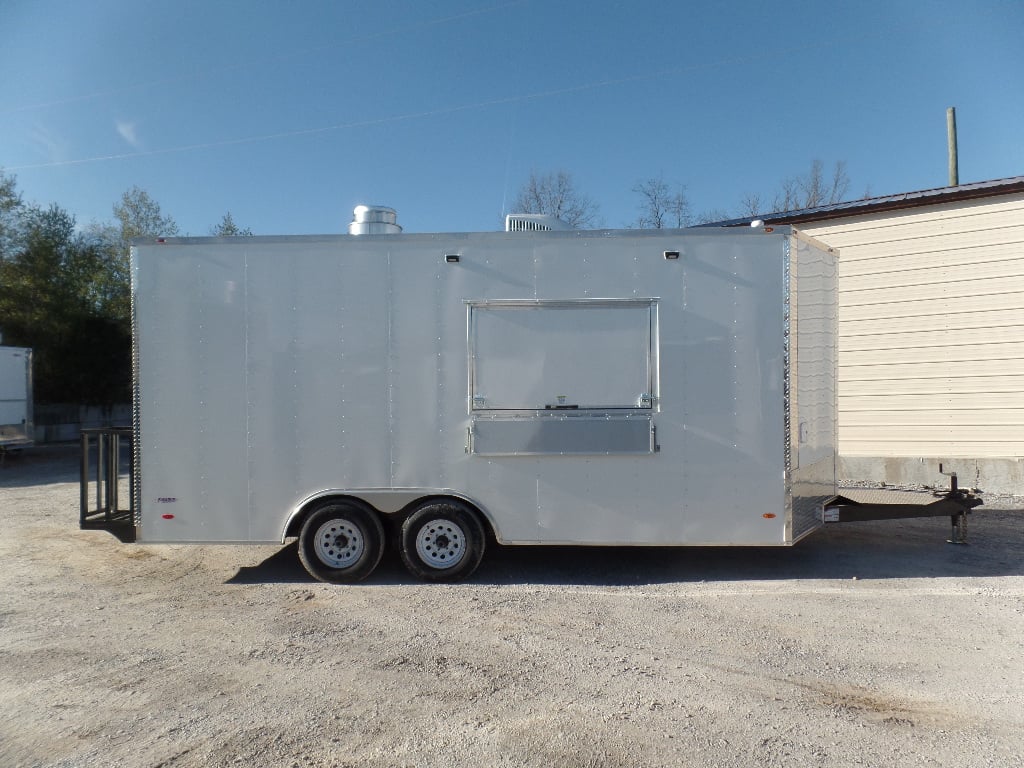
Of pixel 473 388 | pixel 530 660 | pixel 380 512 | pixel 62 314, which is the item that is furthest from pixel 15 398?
pixel 530 660

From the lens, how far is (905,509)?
6.32 meters

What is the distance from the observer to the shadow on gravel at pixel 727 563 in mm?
6074

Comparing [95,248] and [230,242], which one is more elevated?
[95,248]

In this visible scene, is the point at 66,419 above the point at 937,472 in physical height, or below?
above

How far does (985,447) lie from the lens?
9.58m

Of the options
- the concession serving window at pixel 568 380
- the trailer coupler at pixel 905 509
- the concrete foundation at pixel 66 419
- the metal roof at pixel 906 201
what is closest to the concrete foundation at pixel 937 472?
the trailer coupler at pixel 905 509

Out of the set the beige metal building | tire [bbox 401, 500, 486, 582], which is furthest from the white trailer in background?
the beige metal building

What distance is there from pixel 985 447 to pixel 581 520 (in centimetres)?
733

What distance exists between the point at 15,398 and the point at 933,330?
737 inches

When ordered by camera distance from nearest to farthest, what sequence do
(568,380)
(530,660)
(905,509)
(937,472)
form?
(530,660) → (568,380) → (905,509) → (937,472)

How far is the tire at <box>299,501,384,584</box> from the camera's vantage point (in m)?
5.81

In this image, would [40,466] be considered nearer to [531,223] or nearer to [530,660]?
[531,223]

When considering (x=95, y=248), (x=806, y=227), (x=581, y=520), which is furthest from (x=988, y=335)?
(x=95, y=248)

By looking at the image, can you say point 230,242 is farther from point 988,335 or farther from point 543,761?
point 988,335
